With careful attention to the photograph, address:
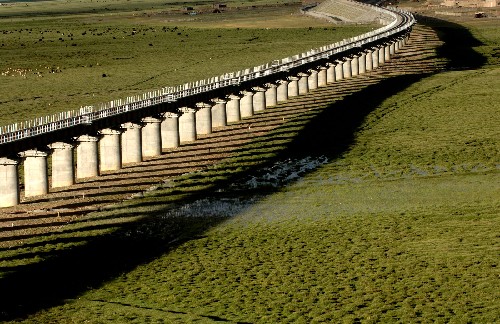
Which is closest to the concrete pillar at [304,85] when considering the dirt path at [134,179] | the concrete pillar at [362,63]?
the dirt path at [134,179]

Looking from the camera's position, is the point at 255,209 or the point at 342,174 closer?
the point at 255,209

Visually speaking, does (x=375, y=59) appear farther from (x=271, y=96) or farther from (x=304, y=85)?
(x=271, y=96)

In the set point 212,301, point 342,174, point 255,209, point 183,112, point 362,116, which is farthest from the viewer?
point 362,116

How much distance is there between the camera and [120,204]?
64750 millimetres

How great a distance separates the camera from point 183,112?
88.5m

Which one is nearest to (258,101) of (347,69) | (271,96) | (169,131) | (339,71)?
(271,96)

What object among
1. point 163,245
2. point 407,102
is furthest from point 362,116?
point 163,245

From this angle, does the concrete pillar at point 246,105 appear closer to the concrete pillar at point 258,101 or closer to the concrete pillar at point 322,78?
the concrete pillar at point 258,101

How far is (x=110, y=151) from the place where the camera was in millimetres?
75938

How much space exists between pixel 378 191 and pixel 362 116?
33.0 meters

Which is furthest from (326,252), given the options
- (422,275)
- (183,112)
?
(183,112)

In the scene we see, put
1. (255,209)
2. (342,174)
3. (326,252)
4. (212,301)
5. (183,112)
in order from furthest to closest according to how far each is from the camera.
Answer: (183,112) < (342,174) < (255,209) < (326,252) < (212,301)

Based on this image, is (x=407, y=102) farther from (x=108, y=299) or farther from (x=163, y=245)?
(x=108, y=299)

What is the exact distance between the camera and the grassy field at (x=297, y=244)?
145ft
